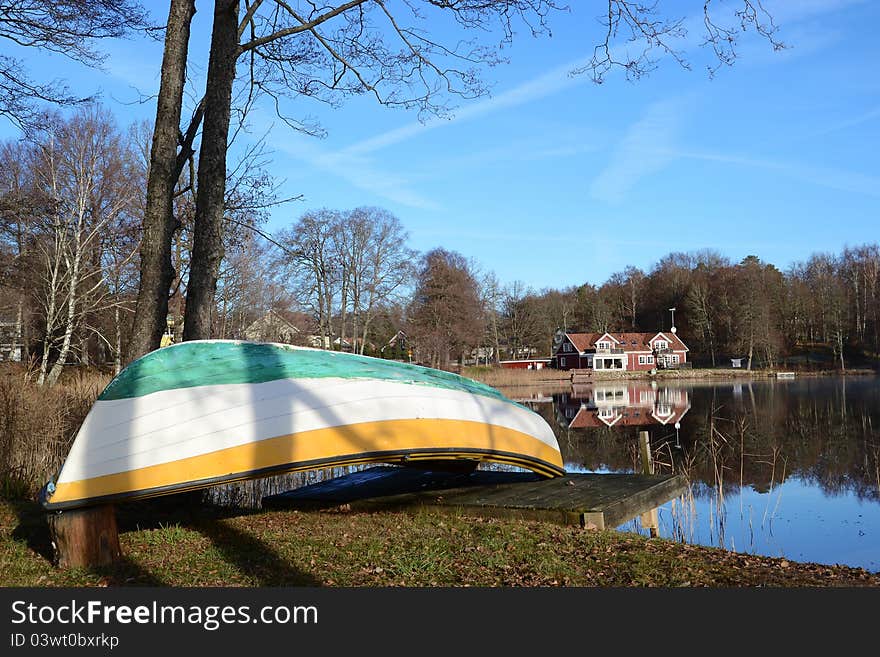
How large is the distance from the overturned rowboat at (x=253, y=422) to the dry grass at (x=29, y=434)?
120 inches

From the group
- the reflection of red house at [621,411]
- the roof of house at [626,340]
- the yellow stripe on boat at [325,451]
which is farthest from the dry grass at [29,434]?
the roof of house at [626,340]

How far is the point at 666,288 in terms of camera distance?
77.6 metres

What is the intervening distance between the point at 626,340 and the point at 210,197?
209 ft

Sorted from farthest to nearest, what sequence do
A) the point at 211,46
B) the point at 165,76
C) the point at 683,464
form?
the point at 683,464
the point at 211,46
the point at 165,76

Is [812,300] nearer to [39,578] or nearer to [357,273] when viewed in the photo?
[357,273]

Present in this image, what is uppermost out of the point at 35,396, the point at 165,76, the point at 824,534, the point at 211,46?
the point at 211,46

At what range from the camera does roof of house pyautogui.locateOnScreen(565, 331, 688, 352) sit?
6631cm

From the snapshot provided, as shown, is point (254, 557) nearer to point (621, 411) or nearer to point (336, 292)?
point (621, 411)

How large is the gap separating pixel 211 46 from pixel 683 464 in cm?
1075

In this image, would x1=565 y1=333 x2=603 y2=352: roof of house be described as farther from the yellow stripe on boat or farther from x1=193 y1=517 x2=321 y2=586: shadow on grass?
x1=193 y1=517 x2=321 y2=586: shadow on grass

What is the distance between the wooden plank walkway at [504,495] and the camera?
5.73 m

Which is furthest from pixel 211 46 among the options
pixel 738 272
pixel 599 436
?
pixel 738 272

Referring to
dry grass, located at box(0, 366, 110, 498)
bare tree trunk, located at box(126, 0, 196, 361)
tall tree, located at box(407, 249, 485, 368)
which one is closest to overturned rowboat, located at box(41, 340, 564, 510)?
bare tree trunk, located at box(126, 0, 196, 361)

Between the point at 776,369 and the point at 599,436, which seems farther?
the point at 776,369
